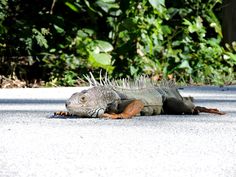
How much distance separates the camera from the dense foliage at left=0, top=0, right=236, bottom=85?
8484 millimetres

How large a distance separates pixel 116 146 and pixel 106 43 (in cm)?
540

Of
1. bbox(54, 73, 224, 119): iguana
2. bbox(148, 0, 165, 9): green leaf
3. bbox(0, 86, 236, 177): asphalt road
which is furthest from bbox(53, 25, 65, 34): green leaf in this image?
bbox(54, 73, 224, 119): iguana

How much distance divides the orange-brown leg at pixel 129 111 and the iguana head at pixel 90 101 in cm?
6

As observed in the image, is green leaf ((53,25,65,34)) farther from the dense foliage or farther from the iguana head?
the iguana head

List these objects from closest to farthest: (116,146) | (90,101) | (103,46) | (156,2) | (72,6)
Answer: (116,146)
(90,101)
(156,2)
(103,46)
(72,6)

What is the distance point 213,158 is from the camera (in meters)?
2.95

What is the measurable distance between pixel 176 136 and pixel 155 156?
65 centimetres

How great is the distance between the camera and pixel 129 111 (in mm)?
4293

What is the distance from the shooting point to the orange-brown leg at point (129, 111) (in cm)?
425

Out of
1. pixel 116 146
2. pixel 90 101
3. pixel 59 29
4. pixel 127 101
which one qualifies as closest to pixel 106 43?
pixel 59 29

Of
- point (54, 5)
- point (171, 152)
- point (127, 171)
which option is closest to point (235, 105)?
point (171, 152)

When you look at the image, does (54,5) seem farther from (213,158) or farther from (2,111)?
(213,158)

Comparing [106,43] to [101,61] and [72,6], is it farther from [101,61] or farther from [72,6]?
[72,6]

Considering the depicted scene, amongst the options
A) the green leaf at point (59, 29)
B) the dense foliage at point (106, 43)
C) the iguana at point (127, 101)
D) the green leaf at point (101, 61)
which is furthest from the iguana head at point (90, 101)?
the green leaf at point (59, 29)
